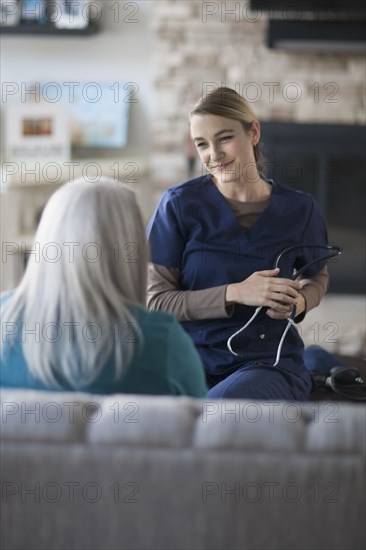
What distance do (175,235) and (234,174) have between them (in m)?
0.20

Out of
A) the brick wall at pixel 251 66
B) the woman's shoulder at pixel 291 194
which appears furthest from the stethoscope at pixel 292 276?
the brick wall at pixel 251 66

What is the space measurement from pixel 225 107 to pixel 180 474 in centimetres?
125

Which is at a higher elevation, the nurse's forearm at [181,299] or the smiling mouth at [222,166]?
the smiling mouth at [222,166]

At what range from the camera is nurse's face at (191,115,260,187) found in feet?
6.88

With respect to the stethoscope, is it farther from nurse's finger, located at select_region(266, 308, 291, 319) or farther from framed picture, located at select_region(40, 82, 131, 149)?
framed picture, located at select_region(40, 82, 131, 149)

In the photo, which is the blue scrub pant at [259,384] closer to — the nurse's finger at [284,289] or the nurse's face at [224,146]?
the nurse's finger at [284,289]

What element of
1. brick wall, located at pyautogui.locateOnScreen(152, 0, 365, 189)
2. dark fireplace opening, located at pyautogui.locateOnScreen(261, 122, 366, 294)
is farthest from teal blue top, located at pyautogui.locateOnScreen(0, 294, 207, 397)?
brick wall, located at pyautogui.locateOnScreen(152, 0, 365, 189)

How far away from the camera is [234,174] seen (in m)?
2.14

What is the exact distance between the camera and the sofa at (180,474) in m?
0.99

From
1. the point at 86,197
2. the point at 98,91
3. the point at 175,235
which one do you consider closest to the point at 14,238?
the point at 98,91

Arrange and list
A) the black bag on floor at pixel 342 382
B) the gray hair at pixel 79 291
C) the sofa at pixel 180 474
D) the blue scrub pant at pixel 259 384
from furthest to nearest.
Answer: the black bag on floor at pixel 342 382, the blue scrub pant at pixel 259 384, the gray hair at pixel 79 291, the sofa at pixel 180 474

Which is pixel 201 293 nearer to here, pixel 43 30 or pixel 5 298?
pixel 5 298

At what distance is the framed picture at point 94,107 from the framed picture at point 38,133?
0.13 meters

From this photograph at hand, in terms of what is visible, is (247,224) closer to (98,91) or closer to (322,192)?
(322,192)
